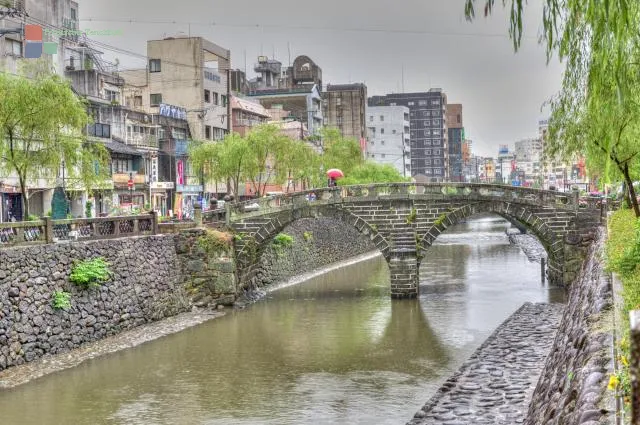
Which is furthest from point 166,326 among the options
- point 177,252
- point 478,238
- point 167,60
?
point 478,238

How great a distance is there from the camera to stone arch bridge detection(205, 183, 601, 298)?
124 ft

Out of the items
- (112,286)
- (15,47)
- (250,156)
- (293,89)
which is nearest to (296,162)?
(250,156)

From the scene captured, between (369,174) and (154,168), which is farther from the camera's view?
(369,174)

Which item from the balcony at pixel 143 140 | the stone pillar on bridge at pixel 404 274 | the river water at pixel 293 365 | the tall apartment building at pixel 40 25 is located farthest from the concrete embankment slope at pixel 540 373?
the balcony at pixel 143 140

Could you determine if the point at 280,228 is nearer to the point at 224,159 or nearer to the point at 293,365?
the point at 224,159

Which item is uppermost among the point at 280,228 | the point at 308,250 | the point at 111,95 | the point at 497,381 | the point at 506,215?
the point at 111,95

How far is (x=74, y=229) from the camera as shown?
90.3 ft

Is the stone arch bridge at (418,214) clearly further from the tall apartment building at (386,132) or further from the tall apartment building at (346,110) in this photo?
the tall apartment building at (386,132)

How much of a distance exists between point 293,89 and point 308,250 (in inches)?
1845

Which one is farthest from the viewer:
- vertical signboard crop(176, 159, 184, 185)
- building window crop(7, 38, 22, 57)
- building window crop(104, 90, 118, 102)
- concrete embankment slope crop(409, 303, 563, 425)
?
vertical signboard crop(176, 159, 184, 185)

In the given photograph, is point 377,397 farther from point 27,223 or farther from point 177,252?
point 177,252

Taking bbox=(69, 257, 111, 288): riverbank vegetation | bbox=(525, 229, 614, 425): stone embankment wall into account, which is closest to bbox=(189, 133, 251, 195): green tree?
bbox=(69, 257, 111, 288): riverbank vegetation

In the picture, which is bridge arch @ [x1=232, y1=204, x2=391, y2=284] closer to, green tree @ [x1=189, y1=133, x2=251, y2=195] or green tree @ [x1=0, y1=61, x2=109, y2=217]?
green tree @ [x1=0, y1=61, x2=109, y2=217]

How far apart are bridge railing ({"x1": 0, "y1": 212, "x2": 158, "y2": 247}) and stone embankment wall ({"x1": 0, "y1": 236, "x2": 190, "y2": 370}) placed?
0.45 m
